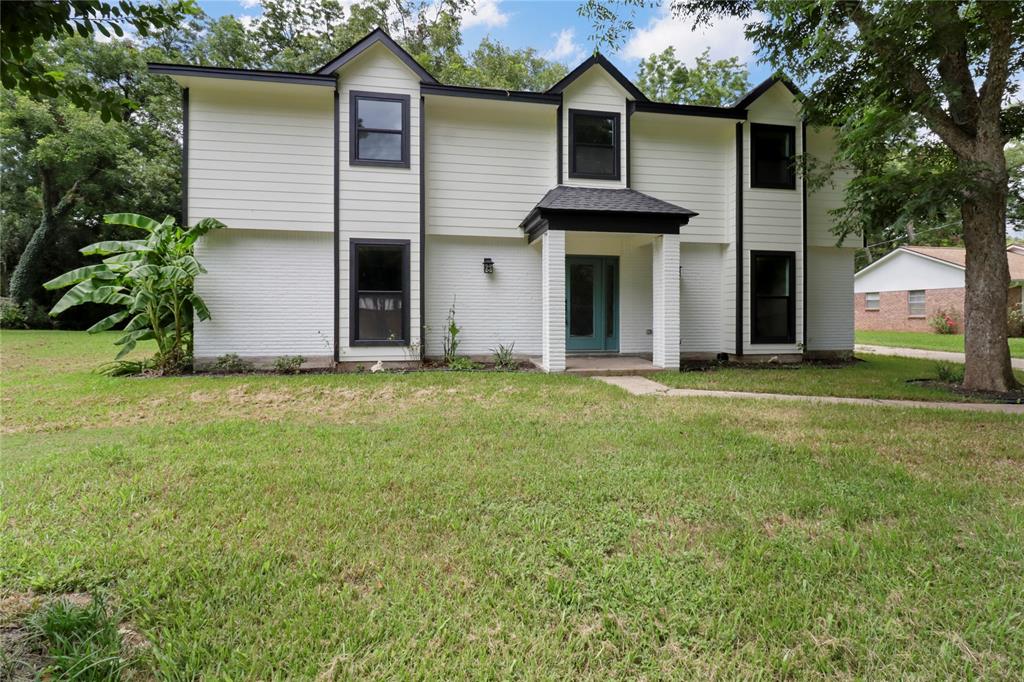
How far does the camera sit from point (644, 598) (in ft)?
7.31

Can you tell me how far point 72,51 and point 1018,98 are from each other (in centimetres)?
3161


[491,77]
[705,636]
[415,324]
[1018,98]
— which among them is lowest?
[705,636]

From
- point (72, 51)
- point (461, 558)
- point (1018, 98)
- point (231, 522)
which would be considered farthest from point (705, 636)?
point (72, 51)

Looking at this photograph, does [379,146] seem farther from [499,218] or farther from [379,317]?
[379,317]

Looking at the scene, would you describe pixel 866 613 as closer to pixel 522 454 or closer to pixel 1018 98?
pixel 522 454

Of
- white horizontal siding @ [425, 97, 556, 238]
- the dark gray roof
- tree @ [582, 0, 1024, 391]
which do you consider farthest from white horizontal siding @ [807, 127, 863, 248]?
white horizontal siding @ [425, 97, 556, 238]

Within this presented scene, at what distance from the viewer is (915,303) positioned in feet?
Result: 81.1

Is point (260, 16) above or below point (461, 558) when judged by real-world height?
above

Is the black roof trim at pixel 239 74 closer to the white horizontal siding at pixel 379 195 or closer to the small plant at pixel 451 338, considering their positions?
the white horizontal siding at pixel 379 195

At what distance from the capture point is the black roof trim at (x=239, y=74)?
28.3 ft

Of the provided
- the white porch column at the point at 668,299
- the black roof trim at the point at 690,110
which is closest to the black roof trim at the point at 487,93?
the black roof trim at the point at 690,110

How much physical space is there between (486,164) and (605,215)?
10.00 ft

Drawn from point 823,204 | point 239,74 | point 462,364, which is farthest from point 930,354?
point 239,74

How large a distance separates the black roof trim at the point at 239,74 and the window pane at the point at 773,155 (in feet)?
31.1
